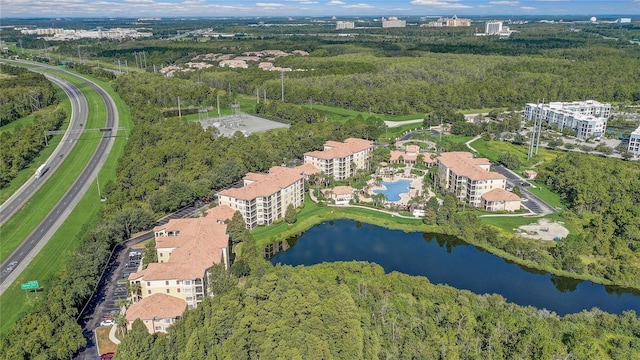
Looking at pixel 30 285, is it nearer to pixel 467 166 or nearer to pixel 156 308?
pixel 156 308

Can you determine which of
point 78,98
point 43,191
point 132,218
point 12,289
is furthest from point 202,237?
point 78,98

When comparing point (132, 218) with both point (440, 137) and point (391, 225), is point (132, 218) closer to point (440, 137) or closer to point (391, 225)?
point (391, 225)

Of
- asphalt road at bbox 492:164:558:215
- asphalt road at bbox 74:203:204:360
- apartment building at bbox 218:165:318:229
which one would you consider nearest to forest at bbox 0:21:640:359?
asphalt road at bbox 74:203:204:360

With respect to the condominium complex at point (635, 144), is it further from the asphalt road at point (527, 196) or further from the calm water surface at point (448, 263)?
the calm water surface at point (448, 263)

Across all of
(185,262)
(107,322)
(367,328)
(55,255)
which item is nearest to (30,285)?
(107,322)

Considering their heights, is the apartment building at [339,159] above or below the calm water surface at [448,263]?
above

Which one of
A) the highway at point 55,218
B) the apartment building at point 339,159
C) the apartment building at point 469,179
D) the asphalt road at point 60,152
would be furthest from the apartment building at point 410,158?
the asphalt road at point 60,152
